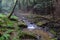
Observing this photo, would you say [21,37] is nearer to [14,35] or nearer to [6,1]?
[14,35]

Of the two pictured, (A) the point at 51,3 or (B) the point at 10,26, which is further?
(A) the point at 51,3

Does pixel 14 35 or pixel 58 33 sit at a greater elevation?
pixel 14 35

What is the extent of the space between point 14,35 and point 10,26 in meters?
1.61

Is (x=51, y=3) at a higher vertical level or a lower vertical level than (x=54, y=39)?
higher

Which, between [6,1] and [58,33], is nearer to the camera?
[58,33]

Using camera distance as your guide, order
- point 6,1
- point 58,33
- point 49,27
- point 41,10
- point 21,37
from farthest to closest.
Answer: point 6,1 → point 41,10 → point 49,27 → point 58,33 → point 21,37

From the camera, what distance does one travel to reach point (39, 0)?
77.9 ft

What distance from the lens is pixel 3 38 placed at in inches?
356

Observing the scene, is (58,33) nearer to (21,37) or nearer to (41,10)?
(21,37)

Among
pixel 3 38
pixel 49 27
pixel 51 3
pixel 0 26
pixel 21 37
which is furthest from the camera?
pixel 51 3

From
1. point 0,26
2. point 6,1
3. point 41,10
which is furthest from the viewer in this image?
point 6,1

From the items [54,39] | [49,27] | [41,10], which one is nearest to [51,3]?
[41,10]

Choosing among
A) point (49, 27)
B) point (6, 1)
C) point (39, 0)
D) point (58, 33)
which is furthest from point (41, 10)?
point (6, 1)

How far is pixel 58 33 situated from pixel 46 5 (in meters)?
10.2
